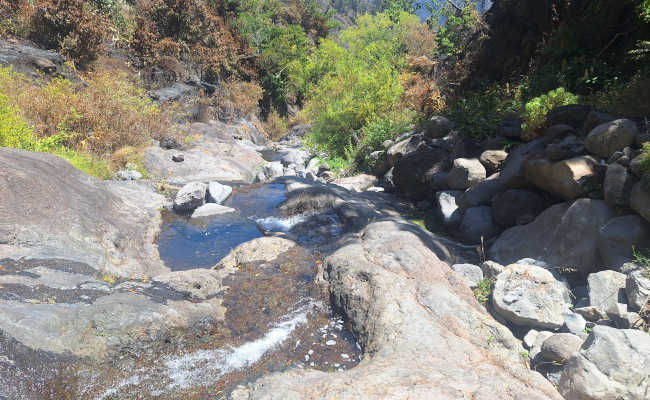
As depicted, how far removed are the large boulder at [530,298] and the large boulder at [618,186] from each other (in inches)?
57.7

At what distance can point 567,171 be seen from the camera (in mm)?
5535

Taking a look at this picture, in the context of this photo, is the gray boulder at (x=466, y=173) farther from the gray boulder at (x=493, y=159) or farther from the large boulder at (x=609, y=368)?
the large boulder at (x=609, y=368)

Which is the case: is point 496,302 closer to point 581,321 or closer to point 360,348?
point 581,321

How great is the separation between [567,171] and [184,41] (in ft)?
75.5

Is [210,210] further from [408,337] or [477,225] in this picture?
[408,337]

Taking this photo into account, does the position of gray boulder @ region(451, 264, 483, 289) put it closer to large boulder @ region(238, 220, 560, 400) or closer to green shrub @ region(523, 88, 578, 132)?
large boulder @ region(238, 220, 560, 400)

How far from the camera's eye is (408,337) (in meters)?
3.38

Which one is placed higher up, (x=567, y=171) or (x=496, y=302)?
(x=567, y=171)

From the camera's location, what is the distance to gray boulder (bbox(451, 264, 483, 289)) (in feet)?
16.6

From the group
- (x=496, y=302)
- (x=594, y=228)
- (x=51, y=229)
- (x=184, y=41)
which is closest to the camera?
(x=496, y=302)

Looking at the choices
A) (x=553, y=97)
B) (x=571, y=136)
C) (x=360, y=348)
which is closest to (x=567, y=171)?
(x=571, y=136)

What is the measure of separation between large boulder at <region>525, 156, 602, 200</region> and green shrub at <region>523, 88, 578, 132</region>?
1.31m

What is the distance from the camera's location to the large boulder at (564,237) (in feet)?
15.9

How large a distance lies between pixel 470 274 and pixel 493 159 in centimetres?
379
